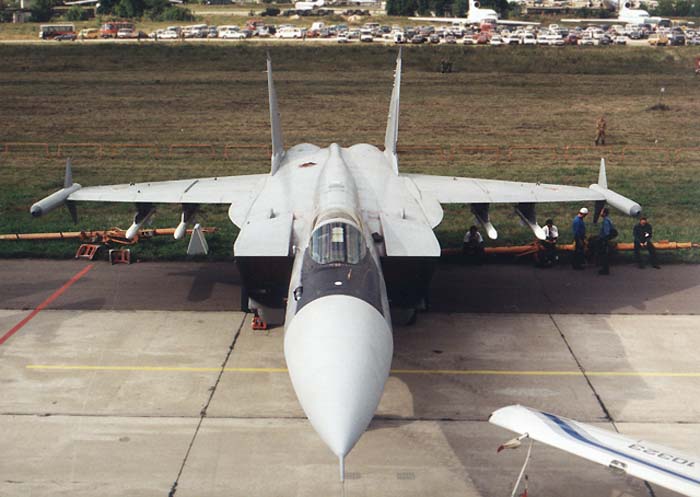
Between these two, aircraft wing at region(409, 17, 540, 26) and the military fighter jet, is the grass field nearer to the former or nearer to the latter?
the military fighter jet

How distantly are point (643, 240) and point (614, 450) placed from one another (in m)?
12.5

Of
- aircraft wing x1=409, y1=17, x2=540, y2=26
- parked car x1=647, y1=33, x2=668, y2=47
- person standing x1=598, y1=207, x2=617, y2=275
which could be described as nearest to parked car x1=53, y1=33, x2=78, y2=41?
aircraft wing x1=409, y1=17, x2=540, y2=26

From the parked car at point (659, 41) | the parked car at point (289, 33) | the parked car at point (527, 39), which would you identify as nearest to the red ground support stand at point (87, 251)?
the parked car at point (527, 39)

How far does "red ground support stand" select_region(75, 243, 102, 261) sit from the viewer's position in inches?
838

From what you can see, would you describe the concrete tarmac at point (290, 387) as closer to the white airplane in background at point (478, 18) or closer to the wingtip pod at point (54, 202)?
the wingtip pod at point (54, 202)

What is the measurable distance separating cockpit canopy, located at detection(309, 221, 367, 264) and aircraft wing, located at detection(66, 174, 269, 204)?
5.67 metres

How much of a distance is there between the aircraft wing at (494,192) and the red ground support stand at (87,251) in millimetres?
8525

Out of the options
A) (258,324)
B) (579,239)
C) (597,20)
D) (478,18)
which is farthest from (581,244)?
(597,20)

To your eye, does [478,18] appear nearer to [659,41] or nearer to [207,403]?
[659,41]

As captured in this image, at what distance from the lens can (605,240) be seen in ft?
66.2

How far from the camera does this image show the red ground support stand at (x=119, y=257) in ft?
68.8

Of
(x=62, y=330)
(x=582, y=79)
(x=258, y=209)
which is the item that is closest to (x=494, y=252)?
(x=258, y=209)

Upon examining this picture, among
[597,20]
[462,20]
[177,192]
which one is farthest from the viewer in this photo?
[462,20]

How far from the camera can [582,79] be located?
201 ft
